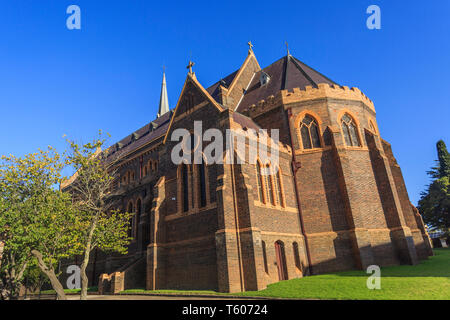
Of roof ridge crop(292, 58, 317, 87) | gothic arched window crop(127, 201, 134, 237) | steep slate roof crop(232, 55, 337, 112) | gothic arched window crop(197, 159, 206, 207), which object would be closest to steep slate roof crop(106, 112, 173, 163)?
gothic arched window crop(127, 201, 134, 237)

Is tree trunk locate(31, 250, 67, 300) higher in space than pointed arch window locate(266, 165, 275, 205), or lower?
lower

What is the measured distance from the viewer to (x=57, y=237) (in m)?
16.2

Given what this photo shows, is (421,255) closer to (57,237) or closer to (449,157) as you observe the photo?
(57,237)

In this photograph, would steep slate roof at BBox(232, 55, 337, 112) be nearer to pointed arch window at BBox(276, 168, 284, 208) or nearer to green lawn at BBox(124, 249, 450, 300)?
pointed arch window at BBox(276, 168, 284, 208)

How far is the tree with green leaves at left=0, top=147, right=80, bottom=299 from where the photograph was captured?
50.8ft

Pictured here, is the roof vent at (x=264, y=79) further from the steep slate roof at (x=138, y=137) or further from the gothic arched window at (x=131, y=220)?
the gothic arched window at (x=131, y=220)

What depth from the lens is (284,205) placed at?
720 inches

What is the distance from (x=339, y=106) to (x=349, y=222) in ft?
29.2

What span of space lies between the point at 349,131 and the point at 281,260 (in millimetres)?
10893

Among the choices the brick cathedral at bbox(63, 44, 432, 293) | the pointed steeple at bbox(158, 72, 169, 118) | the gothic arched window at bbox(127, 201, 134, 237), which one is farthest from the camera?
the pointed steeple at bbox(158, 72, 169, 118)

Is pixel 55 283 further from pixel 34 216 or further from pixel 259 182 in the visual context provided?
pixel 259 182

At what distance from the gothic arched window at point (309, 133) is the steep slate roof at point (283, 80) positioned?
3.27 metres

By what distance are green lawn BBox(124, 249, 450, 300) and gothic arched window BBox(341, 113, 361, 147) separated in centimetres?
905
